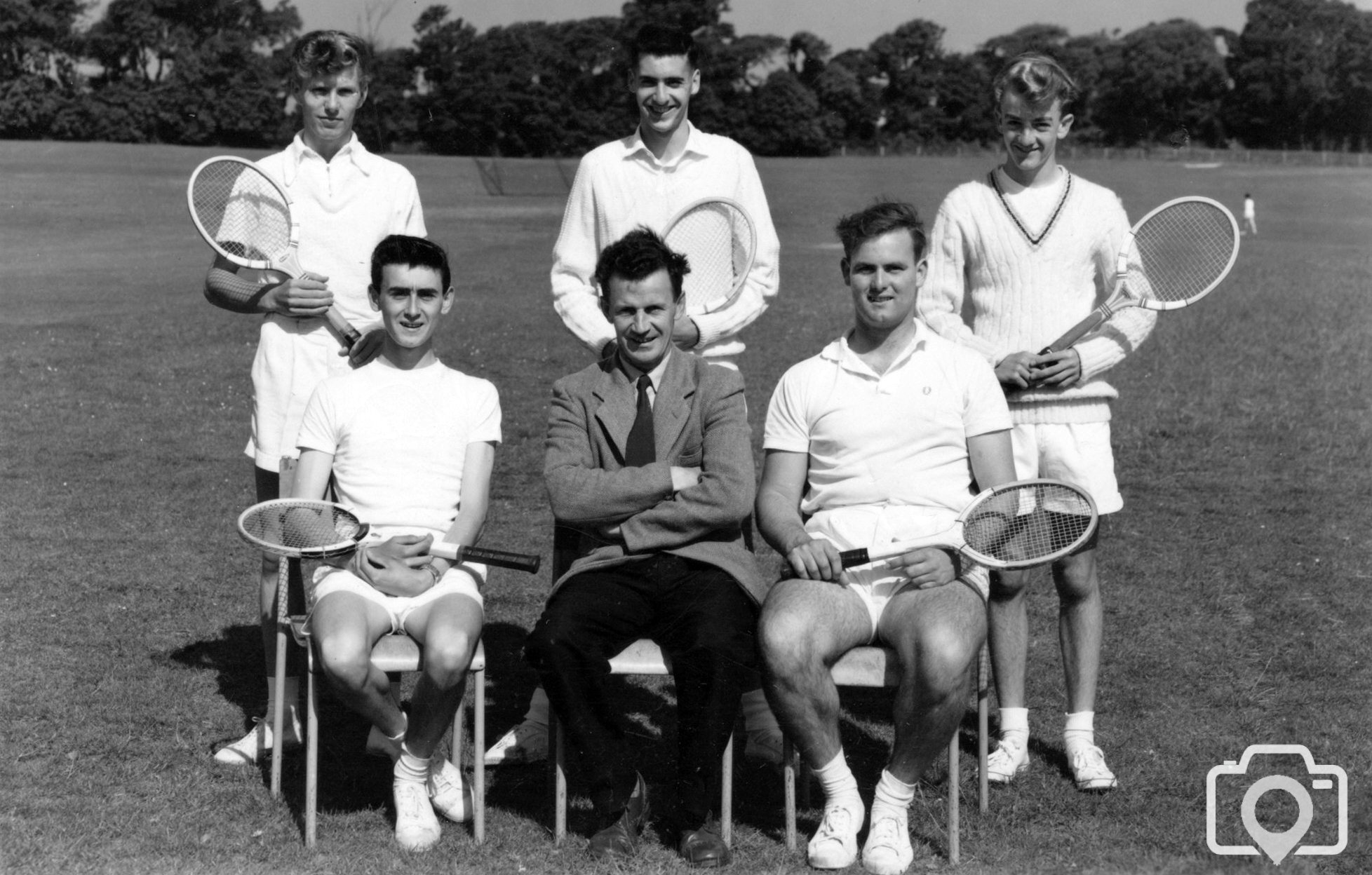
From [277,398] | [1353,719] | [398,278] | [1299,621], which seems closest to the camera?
[398,278]

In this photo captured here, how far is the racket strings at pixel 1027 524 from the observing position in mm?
4906

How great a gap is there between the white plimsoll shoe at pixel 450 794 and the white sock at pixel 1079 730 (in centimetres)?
231

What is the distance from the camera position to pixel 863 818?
16.4ft

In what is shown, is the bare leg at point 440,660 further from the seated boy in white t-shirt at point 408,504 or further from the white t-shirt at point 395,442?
the white t-shirt at point 395,442

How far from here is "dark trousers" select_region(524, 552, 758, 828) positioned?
477cm

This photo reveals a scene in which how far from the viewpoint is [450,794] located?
16.8 ft

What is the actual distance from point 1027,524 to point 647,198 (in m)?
2.07

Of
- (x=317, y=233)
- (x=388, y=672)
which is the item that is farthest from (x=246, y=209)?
(x=388, y=672)

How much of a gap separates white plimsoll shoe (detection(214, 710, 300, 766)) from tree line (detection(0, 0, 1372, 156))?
1582 inches

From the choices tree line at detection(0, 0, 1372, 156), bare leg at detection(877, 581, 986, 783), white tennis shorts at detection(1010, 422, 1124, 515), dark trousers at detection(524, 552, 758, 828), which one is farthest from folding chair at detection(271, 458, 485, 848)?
tree line at detection(0, 0, 1372, 156)

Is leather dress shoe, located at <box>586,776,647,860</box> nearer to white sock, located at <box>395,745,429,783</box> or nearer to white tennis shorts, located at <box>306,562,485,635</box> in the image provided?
white sock, located at <box>395,745,429,783</box>

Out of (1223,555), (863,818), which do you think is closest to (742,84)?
(1223,555)

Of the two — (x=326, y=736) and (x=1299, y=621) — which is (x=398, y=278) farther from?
(x=1299, y=621)

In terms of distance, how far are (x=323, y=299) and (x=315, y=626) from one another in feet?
4.34
